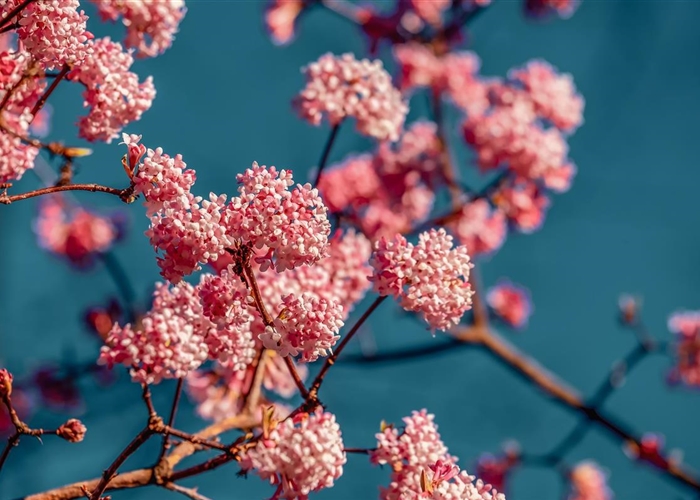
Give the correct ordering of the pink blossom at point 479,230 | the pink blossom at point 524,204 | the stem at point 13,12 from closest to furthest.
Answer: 1. the stem at point 13,12
2. the pink blossom at point 524,204
3. the pink blossom at point 479,230

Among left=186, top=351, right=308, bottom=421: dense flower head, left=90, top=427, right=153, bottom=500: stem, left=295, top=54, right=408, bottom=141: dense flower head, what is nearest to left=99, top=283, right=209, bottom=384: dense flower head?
left=90, top=427, right=153, bottom=500: stem

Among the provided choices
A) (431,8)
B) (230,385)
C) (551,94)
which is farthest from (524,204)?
(230,385)

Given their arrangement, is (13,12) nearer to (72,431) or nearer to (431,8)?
(72,431)

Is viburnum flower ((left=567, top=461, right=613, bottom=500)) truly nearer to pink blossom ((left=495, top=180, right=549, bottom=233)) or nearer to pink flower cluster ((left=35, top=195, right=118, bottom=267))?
pink blossom ((left=495, top=180, right=549, bottom=233))

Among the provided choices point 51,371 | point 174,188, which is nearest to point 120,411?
point 51,371

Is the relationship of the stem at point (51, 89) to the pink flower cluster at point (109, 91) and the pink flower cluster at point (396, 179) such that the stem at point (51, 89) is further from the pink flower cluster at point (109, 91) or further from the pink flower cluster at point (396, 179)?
the pink flower cluster at point (396, 179)

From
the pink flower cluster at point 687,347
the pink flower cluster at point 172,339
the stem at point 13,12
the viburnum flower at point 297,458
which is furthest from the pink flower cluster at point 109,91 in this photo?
the pink flower cluster at point 687,347

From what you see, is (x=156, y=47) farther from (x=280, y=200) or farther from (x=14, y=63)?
(x=280, y=200)
